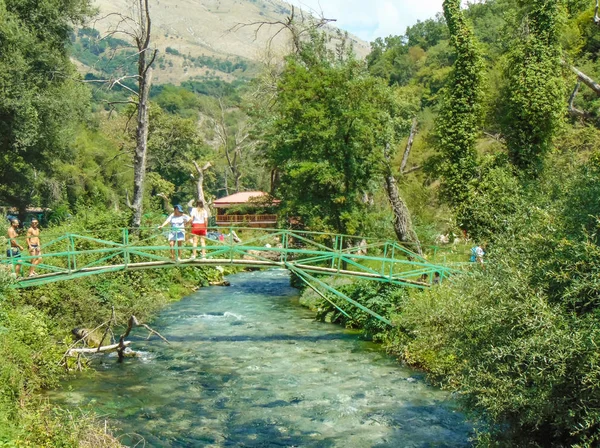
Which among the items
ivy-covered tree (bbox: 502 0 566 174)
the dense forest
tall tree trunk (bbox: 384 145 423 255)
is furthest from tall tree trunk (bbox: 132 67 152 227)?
ivy-covered tree (bbox: 502 0 566 174)

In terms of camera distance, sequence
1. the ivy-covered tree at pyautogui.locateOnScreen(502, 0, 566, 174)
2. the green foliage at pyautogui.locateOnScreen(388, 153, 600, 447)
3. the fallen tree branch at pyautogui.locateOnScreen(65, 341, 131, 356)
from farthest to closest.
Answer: the ivy-covered tree at pyautogui.locateOnScreen(502, 0, 566, 174), the fallen tree branch at pyautogui.locateOnScreen(65, 341, 131, 356), the green foliage at pyautogui.locateOnScreen(388, 153, 600, 447)

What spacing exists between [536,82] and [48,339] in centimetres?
1781

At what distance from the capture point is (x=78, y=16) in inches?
1055

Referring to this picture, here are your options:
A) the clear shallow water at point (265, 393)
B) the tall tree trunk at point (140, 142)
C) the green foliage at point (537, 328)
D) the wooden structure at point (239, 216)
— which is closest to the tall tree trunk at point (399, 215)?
the clear shallow water at point (265, 393)

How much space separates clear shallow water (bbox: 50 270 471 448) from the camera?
11.8 meters

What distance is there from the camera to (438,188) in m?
28.0

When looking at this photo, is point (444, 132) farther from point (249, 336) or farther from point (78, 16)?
point (78, 16)

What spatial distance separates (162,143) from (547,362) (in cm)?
5545

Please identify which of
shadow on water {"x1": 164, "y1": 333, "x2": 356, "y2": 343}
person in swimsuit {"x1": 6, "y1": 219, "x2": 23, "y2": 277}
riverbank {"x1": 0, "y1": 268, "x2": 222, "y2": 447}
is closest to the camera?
riverbank {"x1": 0, "y1": 268, "x2": 222, "y2": 447}

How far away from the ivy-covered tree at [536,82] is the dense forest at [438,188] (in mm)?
67

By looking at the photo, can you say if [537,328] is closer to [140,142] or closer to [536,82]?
[536,82]

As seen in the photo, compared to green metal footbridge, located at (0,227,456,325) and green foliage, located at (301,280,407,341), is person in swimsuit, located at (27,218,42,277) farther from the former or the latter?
green foliage, located at (301,280,407,341)

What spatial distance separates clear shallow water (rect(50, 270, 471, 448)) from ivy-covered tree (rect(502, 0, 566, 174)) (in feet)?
31.8

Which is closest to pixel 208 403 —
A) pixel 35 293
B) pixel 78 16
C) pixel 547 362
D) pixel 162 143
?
pixel 35 293
